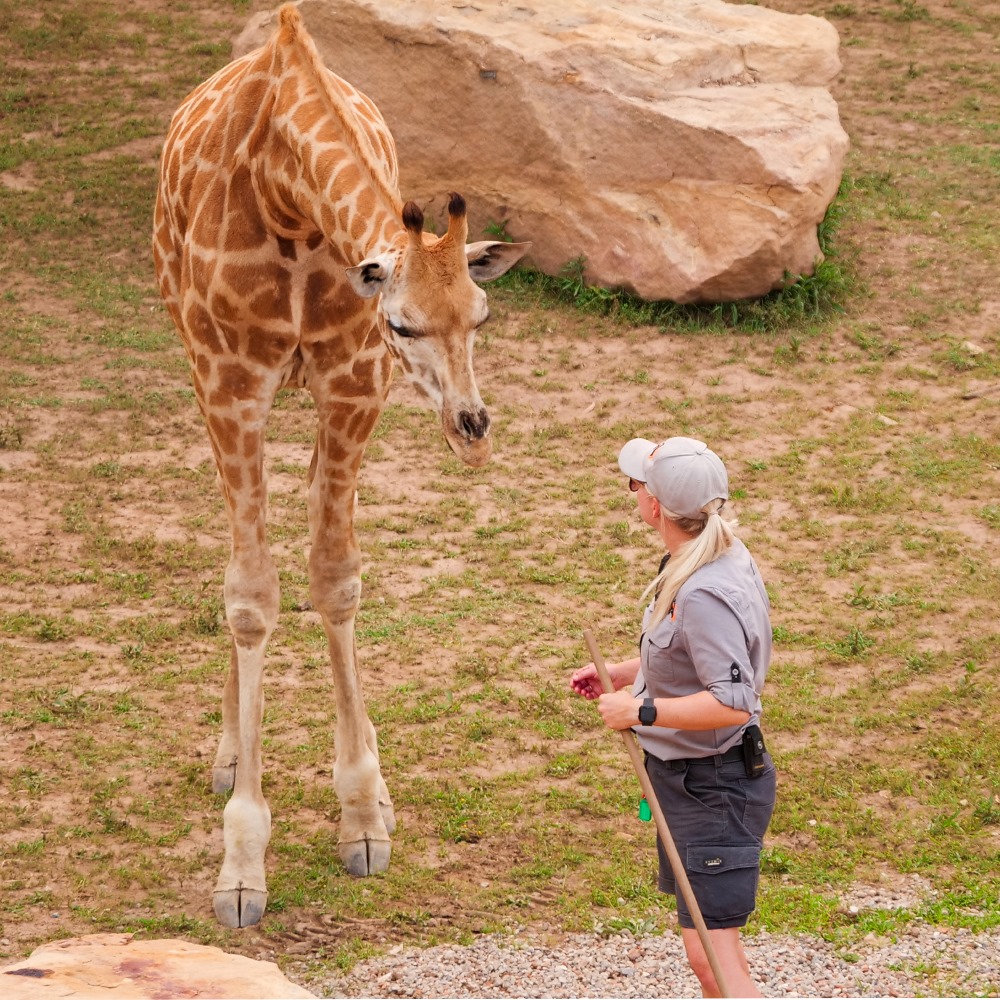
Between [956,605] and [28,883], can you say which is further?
[956,605]

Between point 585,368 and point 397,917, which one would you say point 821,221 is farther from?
point 397,917

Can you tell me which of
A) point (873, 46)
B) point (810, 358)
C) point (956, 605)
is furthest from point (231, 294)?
point (873, 46)

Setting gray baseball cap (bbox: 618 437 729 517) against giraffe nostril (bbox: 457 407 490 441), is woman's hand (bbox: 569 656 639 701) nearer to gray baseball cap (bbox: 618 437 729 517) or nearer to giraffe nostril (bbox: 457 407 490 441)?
gray baseball cap (bbox: 618 437 729 517)

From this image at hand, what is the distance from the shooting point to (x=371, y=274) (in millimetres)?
4102

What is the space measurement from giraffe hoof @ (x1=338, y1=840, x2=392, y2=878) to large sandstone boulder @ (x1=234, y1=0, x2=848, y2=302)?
597 cm

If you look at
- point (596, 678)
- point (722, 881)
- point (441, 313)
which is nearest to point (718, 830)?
point (722, 881)

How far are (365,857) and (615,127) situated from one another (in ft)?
22.4

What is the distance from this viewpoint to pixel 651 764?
380 cm

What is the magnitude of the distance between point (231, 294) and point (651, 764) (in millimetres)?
2361

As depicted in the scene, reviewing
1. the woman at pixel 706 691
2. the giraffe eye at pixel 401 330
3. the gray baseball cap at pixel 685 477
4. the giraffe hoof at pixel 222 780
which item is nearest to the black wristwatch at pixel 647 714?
the woman at pixel 706 691

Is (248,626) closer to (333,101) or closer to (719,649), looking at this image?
(333,101)

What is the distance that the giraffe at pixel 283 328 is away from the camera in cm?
467

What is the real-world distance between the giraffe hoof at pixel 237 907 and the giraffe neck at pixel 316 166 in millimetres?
2297

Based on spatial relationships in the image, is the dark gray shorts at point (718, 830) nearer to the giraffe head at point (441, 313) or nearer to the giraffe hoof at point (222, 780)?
the giraffe head at point (441, 313)
